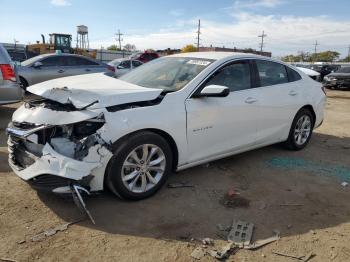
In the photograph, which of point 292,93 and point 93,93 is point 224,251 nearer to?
point 93,93

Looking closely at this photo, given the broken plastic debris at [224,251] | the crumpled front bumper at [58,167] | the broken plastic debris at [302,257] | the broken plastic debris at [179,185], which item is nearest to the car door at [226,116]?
the broken plastic debris at [179,185]

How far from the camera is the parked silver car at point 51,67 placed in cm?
1111

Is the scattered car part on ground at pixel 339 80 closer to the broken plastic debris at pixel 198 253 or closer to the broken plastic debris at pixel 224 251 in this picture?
the broken plastic debris at pixel 224 251

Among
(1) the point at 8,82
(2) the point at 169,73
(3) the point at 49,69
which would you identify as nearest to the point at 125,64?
(3) the point at 49,69

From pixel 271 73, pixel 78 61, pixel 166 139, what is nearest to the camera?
pixel 166 139

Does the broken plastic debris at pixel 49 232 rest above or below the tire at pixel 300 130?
below

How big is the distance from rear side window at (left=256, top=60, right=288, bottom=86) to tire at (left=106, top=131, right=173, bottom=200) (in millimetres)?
2025

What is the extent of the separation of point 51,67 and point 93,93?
8553 millimetres

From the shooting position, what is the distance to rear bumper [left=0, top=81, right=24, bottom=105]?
723 cm

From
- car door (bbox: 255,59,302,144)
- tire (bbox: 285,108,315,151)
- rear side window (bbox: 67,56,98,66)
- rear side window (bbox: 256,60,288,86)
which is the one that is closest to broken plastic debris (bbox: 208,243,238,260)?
car door (bbox: 255,59,302,144)

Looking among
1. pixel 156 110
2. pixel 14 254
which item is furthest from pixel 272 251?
pixel 14 254

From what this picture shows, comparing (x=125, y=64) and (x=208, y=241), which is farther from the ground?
(x=125, y=64)

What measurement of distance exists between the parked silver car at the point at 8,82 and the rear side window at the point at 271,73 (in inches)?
195

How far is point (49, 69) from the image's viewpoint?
37.6ft
